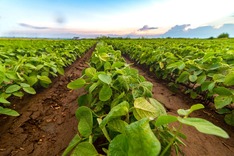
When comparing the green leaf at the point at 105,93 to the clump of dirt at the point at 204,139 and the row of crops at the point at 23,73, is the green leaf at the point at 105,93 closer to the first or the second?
the clump of dirt at the point at 204,139

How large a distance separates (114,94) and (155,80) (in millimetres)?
3355

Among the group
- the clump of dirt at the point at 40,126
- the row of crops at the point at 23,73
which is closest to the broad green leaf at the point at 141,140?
the row of crops at the point at 23,73

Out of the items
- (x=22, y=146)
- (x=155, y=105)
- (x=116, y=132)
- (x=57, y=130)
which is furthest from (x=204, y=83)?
(x=22, y=146)

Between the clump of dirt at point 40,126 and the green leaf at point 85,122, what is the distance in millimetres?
1013

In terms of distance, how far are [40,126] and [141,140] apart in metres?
2.12

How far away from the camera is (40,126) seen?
2.40 m

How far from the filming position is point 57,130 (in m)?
2.34

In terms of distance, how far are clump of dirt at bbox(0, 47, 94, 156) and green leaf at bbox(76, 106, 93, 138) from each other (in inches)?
39.9

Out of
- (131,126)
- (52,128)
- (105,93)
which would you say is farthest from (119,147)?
(52,128)

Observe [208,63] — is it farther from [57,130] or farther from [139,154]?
[139,154]

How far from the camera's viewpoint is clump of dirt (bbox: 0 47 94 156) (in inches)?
77.2

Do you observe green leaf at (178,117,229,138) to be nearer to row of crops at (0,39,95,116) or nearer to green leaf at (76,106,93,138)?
green leaf at (76,106,93,138)

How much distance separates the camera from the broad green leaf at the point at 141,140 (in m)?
0.59

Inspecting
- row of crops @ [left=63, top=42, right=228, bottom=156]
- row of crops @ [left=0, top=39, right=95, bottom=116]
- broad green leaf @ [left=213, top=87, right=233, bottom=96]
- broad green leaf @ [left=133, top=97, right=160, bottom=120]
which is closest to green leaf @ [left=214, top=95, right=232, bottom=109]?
broad green leaf @ [left=213, top=87, right=233, bottom=96]
